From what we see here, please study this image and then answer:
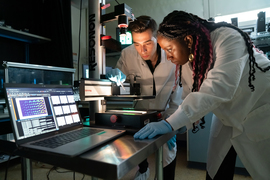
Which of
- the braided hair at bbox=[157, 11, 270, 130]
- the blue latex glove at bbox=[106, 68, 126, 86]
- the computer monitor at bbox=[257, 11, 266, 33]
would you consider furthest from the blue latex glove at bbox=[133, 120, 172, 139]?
the computer monitor at bbox=[257, 11, 266, 33]

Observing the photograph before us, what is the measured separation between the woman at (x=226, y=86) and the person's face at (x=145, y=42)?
0.31m

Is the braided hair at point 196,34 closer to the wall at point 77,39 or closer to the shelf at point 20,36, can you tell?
the shelf at point 20,36

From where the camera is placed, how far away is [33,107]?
73 cm

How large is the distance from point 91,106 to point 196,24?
28.3 inches

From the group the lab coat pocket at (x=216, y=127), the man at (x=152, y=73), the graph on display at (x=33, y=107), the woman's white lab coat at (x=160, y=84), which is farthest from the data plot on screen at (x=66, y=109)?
the lab coat pocket at (x=216, y=127)

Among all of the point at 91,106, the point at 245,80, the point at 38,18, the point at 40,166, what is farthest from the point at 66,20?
the point at 245,80

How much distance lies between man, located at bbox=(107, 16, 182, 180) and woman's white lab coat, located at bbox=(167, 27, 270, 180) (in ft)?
1.54

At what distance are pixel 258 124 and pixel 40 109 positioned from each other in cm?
100

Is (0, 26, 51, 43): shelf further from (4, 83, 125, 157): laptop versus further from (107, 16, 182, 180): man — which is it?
(4, 83, 125, 157): laptop

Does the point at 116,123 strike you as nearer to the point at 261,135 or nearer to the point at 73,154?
the point at 73,154

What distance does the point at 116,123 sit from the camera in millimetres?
913

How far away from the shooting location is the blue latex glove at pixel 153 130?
736 millimetres

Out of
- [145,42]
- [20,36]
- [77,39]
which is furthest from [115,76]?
[77,39]

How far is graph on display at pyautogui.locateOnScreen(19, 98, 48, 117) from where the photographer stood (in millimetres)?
694
